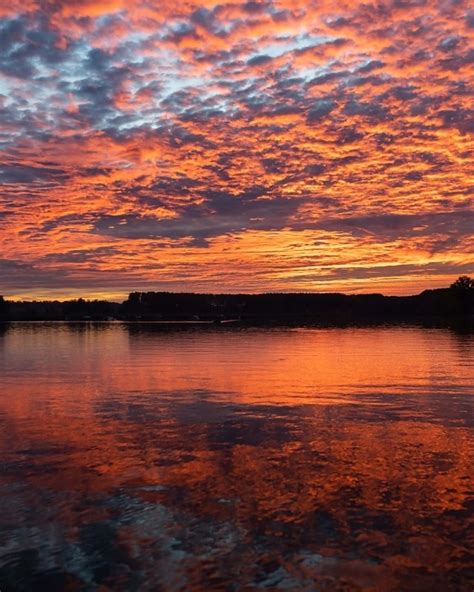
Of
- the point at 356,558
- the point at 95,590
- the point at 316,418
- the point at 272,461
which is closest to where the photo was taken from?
the point at 95,590

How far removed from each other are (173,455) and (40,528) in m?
5.45

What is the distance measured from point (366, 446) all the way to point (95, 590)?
9813 mm

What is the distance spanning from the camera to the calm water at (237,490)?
30.3 ft

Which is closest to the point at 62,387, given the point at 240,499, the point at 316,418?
the point at 316,418

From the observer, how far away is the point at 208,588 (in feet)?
28.5

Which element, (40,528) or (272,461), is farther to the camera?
(272,461)

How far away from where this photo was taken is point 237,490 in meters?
12.8

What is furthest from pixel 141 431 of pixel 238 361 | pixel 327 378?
pixel 238 361

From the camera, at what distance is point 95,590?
8656 mm

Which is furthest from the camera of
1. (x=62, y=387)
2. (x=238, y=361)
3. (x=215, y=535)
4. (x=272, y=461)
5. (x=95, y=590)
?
(x=238, y=361)

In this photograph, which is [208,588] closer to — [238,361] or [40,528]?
[40,528]

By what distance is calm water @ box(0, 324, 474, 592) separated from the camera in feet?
30.3

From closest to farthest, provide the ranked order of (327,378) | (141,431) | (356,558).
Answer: (356,558), (141,431), (327,378)

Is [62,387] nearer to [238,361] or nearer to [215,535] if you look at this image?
[238,361]
